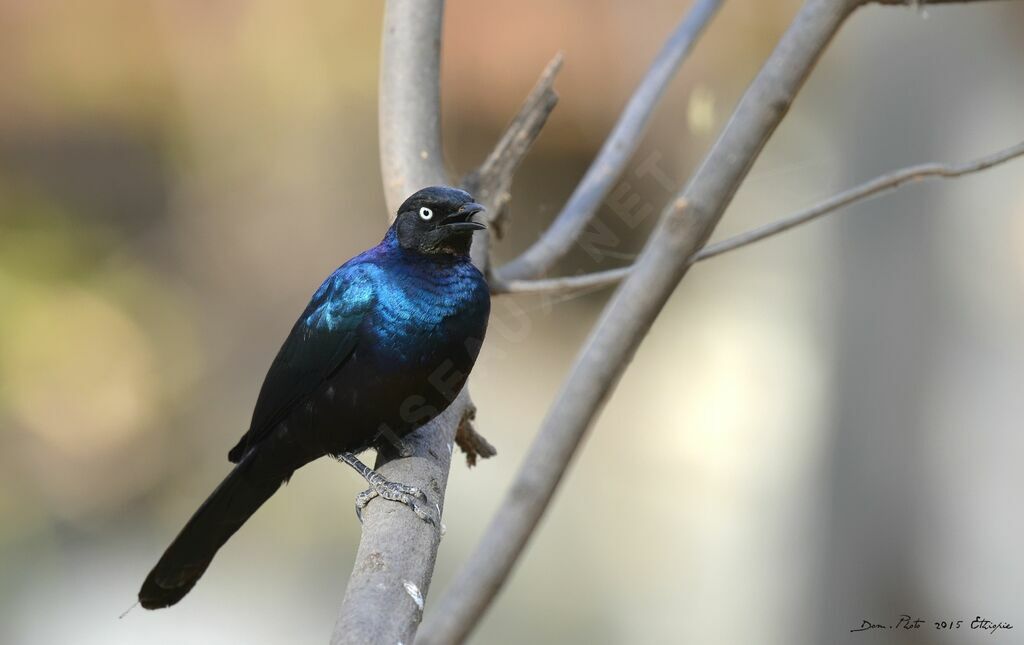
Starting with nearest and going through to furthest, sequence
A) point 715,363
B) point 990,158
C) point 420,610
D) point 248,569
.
Answer: point 420,610, point 990,158, point 715,363, point 248,569

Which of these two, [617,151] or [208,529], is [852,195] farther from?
[208,529]

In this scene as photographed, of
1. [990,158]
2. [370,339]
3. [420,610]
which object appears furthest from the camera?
[370,339]

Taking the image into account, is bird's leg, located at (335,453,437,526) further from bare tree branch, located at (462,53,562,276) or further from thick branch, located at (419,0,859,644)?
thick branch, located at (419,0,859,644)

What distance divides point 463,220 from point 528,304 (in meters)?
2.48

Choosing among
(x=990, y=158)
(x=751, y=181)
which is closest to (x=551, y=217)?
(x=751, y=181)

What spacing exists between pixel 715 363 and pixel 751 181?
77cm

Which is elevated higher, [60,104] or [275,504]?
[60,104]

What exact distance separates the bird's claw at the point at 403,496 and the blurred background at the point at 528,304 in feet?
8.64

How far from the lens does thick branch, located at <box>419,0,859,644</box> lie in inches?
34.4

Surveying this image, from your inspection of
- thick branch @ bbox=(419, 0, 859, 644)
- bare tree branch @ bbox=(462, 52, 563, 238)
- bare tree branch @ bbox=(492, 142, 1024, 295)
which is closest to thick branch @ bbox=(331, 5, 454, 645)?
bare tree branch @ bbox=(462, 52, 563, 238)

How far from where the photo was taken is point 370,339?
2236mm

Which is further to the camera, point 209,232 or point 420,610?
point 209,232

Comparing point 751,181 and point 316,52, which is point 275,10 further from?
point 751,181
